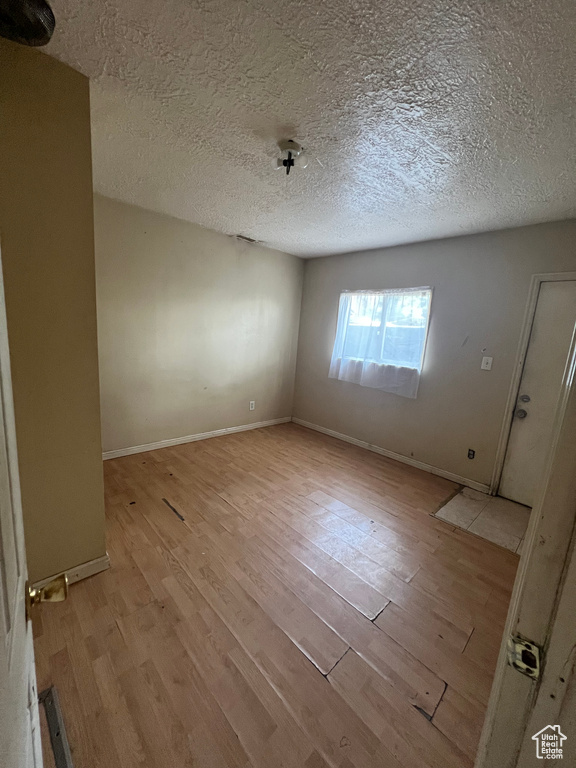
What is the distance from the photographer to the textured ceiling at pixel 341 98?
0.97 meters

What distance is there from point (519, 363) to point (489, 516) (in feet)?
4.28

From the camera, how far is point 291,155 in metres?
1.65

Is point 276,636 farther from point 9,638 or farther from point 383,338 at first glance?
point 383,338

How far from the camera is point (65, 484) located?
1.42 meters

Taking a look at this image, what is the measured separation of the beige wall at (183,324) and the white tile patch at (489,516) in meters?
2.56

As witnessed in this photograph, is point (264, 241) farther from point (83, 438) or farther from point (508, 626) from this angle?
point (508, 626)

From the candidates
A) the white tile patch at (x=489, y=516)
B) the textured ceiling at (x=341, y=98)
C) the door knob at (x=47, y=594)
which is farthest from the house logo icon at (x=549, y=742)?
the white tile patch at (x=489, y=516)

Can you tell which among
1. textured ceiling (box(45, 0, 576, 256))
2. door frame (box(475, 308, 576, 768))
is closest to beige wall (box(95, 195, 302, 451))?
textured ceiling (box(45, 0, 576, 256))

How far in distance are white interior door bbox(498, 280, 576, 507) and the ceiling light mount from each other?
2.18m

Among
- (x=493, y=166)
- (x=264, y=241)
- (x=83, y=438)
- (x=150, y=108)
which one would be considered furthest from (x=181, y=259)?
(x=493, y=166)

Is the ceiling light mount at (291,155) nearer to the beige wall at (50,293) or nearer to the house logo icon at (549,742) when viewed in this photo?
the beige wall at (50,293)

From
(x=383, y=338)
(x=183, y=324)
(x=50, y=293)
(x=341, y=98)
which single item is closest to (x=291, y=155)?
(x=341, y=98)

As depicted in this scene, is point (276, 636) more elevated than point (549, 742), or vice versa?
point (549, 742)

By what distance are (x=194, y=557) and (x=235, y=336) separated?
2.53m
